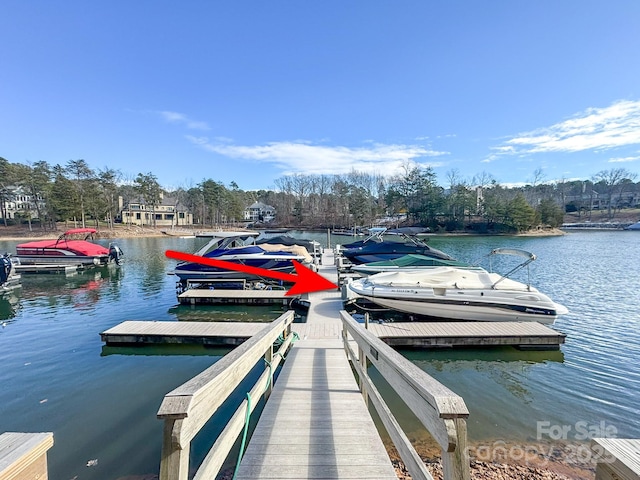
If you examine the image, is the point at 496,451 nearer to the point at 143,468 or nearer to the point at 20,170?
the point at 143,468

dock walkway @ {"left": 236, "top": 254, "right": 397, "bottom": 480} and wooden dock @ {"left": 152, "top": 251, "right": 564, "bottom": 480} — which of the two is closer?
wooden dock @ {"left": 152, "top": 251, "right": 564, "bottom": 480}

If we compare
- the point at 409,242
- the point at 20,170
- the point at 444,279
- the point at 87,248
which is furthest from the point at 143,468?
the point at 20,170

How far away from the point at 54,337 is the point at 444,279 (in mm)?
12061

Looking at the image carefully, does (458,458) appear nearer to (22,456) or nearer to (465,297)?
(22,456)

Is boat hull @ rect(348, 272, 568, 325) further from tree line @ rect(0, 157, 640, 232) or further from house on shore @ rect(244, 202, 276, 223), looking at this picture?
house on shore @ rect(244, 202, 276, 223)

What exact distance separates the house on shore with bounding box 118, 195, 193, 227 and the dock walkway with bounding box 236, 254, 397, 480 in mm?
68448

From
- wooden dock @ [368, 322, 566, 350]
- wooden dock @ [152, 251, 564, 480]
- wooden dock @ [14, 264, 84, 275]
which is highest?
wooden dock @ [152, 251, 564, 480]

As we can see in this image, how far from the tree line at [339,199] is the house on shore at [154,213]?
1.29 meters

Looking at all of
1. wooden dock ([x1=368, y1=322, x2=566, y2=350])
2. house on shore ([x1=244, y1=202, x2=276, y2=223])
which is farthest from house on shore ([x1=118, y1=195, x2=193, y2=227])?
wooden dock ([x1=368, y1=322, x2=566, y2=350])

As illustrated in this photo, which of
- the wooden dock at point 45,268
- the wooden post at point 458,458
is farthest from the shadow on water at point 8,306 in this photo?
the wooden post at point 458,458

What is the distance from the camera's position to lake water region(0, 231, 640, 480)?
482 cm

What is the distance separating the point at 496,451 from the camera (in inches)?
176

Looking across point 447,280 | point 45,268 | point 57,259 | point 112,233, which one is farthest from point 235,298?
point 112,233

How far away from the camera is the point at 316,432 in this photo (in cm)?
292
